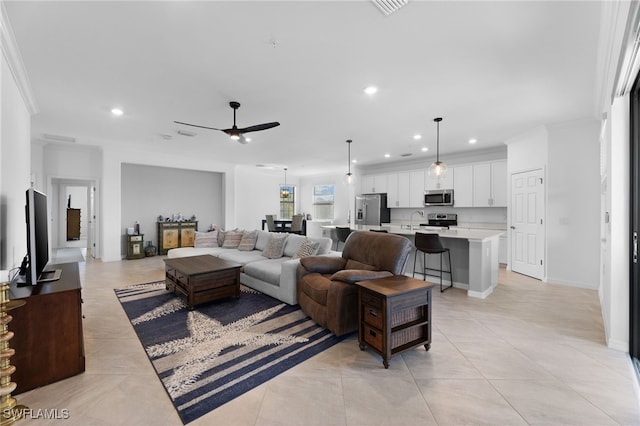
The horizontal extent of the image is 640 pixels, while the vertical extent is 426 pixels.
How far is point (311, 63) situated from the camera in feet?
8.95

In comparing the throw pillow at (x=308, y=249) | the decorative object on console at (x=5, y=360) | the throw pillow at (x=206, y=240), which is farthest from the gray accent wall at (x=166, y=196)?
the decorative object on console at (x=5, y=360)

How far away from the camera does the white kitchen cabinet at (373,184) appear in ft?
27.1

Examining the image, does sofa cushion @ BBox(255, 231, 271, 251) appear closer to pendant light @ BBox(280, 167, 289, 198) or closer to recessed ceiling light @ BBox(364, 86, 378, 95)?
recessed ceiling light @ BBox(364, 86, 378, 95)

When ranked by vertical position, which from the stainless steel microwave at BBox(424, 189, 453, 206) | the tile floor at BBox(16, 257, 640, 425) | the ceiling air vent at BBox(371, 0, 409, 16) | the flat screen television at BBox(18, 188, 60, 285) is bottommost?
the tile floor at BBox(16, 257, 640, 425)

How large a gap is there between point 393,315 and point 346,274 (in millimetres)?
581

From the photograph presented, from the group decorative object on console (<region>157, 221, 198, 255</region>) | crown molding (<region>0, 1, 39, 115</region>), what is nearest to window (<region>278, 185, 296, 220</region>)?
decorative object on console (<region>157, 221, 198, 255</region>)

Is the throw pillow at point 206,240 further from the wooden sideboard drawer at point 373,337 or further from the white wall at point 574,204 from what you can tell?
the white wall at point 574,204

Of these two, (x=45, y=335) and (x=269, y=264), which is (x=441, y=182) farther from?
(x=45, y=335)

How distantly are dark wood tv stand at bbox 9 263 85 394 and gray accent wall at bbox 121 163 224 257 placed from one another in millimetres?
5843

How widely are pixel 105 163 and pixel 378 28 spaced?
6.68 m

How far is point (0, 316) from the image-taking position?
1386 millimetres

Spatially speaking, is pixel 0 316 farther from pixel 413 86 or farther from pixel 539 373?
pixel 413 86

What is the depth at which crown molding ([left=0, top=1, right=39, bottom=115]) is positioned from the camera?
218 cm

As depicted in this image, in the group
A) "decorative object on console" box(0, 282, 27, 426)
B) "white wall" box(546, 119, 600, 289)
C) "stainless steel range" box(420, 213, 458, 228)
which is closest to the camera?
"decorative object on console" box(0, 282, 27, 426)
